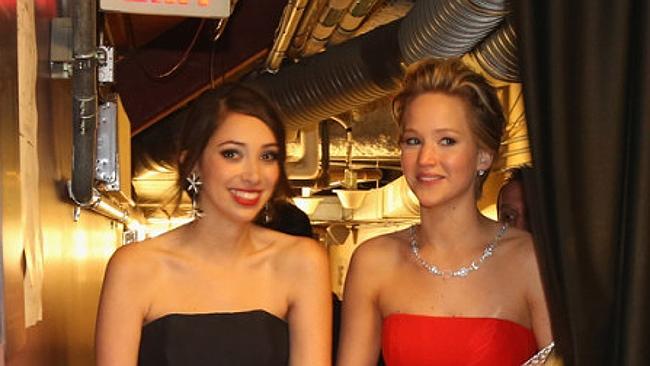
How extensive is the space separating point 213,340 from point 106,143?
890 millimetres

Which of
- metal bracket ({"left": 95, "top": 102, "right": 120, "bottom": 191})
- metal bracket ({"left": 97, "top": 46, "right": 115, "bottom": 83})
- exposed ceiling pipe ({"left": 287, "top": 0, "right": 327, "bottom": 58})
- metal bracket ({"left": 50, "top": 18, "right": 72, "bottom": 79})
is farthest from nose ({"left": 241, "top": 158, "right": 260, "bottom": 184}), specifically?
exposed ceiling pipe ({"left": 287, "top": 0, "right": 327, "bottom": 58})

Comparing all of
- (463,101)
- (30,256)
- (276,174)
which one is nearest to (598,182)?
(463,101)

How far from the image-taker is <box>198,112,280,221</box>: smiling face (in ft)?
6.70

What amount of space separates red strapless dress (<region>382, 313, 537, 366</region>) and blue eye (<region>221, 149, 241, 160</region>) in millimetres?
465

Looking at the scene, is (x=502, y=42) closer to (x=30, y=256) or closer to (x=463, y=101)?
(x=463, y=101)

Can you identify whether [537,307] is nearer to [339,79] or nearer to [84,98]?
[84,98]

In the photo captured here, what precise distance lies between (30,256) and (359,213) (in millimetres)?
8410

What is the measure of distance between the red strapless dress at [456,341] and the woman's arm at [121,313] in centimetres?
51

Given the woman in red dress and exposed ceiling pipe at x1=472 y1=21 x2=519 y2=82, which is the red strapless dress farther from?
exposed ceiling pipe at x1=472 y1=21 x2=519 y2=82

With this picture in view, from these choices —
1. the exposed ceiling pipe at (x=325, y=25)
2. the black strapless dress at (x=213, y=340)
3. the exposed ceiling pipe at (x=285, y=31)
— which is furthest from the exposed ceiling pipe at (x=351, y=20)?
the black strapless dress at (x=213, y=340)

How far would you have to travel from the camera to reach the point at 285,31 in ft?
12.9

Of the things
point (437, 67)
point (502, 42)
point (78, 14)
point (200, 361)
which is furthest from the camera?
point (502, 42)

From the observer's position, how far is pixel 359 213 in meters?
10.2

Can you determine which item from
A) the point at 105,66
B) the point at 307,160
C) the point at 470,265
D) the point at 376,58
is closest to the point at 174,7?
the point at 105,66
